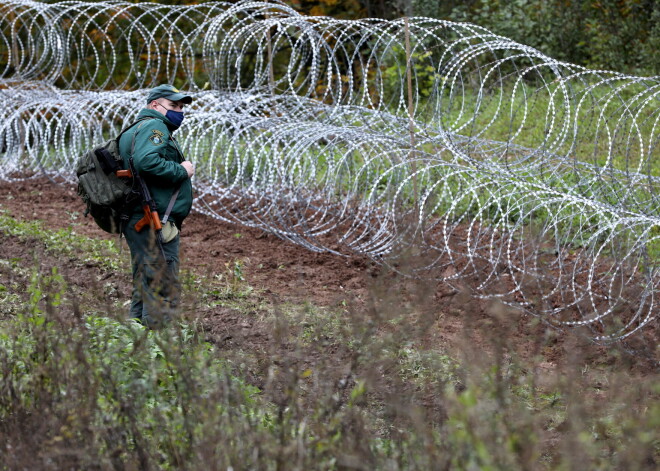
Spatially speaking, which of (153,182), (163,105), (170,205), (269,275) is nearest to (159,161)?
(153,182)

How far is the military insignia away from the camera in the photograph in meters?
5.69

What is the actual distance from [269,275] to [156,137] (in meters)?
2.64

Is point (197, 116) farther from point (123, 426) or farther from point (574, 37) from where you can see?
point (574, 37)

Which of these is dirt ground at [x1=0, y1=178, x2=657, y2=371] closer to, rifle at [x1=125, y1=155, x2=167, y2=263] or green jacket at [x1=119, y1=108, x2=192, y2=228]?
rifle at [x1=125, y1=155, x2=167, y2=263]

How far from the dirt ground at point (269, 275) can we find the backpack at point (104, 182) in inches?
12.8

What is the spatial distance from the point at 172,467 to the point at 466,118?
1195cm

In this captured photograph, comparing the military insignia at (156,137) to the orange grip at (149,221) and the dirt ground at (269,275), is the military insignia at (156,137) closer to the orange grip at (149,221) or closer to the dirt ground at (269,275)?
the orange grip at (149,221)

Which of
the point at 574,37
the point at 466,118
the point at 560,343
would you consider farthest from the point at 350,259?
the point at 574,37

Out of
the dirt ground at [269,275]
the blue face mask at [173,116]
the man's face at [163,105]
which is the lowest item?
the dirt ground at [269,275]

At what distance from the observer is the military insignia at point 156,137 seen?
5.69 metres

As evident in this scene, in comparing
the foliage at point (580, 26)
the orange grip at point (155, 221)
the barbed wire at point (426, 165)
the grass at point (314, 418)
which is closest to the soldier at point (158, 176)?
the orange grip at point (155, 221)

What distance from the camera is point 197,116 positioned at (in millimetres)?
9453

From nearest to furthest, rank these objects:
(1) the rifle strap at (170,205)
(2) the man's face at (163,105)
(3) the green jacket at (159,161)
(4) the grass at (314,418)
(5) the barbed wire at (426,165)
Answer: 1. (4) the grass at (314,418)
2. (3) the green jacket at (159,161)
3. (1) the rifle strap at (170,205)
4. (2) the man's face at (163,105)
5. (5) the barbed wire at (426,165)

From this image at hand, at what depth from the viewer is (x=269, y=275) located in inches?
318
